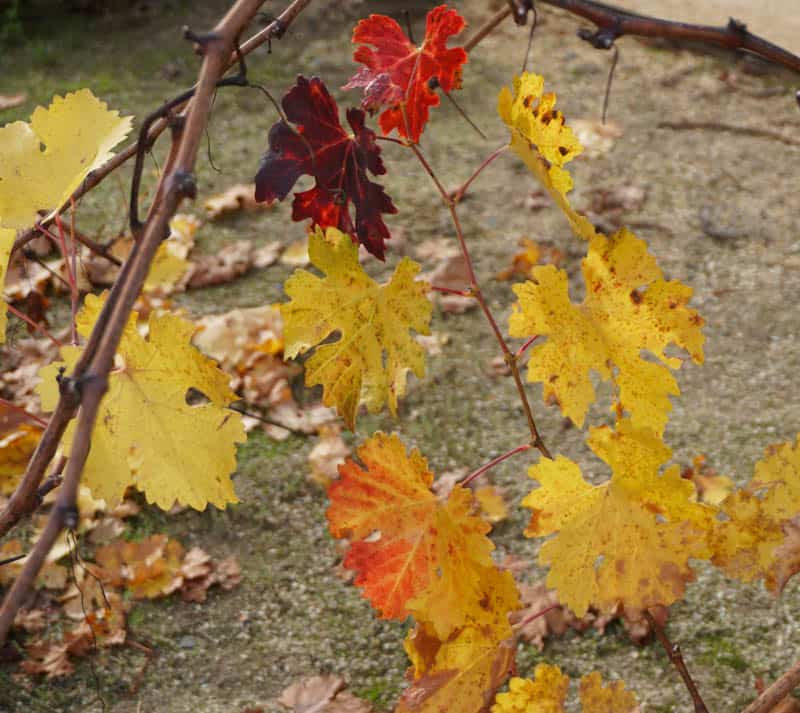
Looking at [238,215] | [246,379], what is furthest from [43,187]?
[238,215]

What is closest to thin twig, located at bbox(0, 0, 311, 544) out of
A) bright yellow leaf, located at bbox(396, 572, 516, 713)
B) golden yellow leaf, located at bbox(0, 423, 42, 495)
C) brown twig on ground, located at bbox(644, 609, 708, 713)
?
bright yellow leaf, located at bbox(396, 572, 516, 713)

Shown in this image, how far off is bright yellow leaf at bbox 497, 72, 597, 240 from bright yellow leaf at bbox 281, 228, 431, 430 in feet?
0.55

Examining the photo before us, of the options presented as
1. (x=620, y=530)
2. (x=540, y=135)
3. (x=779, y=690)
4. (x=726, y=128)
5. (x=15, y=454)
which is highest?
(x=540, y=135)

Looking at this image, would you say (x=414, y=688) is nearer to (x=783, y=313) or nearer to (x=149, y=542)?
(x=149, y=542)

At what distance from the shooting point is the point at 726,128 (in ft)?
11.7

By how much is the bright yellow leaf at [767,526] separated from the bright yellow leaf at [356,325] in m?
0.50

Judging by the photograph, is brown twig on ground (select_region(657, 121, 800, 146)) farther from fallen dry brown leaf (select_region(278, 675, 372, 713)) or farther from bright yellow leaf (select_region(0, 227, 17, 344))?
bright yellow leaf (select_region(0, 227, 17, 344))

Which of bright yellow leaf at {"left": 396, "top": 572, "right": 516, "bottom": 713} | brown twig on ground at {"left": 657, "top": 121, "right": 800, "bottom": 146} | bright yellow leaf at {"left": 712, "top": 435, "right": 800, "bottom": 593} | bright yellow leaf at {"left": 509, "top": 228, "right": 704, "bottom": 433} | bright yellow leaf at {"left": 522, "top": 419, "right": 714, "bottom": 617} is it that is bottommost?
brown twig on ground at {"left": 657, "top": 121, "right": 800, "bottom": 146}

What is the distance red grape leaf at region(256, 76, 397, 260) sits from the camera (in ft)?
3.16

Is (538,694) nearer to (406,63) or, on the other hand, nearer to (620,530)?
Answer: (620,530)

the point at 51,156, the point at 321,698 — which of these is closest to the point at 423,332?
the point at 51,156

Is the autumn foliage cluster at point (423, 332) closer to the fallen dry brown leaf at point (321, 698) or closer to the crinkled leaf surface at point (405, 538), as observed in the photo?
the crinkled leaf surface at point (405, 538)

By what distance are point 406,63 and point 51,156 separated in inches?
15.7

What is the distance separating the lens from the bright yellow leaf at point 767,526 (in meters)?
1.20
